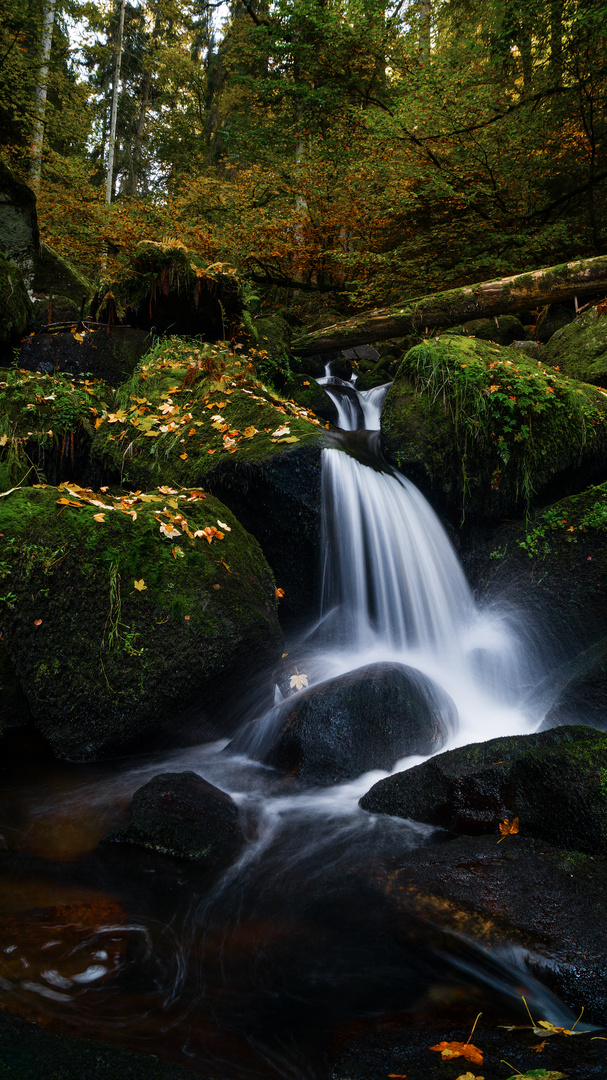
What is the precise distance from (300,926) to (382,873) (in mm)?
517

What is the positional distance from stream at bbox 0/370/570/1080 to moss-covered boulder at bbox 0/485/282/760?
12.4 inches

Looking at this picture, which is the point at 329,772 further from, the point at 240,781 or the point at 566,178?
the point at 566,178

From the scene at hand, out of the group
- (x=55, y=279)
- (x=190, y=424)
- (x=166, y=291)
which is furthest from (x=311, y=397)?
(x=55, y=279)

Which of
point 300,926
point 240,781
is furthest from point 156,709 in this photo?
point 300,926

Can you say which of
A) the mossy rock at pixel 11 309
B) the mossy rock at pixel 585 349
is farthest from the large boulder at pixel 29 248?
the mossy rock at pixel 585 349

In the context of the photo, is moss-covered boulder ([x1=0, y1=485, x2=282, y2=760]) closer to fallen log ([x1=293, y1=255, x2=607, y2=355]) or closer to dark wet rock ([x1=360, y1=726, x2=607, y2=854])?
dark wet rock ([x1=360, y1=726, x2=607, y2=854])

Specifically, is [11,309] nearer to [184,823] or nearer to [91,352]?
[91,352]

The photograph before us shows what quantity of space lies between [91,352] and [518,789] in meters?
7.02

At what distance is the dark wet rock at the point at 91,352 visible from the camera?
7.31 m

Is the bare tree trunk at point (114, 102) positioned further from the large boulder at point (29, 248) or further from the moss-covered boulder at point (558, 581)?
the moss-covered boulder at point (558, 581)

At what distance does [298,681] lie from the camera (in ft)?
15.8

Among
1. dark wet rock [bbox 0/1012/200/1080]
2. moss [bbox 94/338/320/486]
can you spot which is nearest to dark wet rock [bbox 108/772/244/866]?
dark wet rock [bbox 0/1012/200/1080]

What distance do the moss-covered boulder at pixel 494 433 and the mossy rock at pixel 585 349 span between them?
132 centimetres

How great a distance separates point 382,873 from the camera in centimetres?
293
